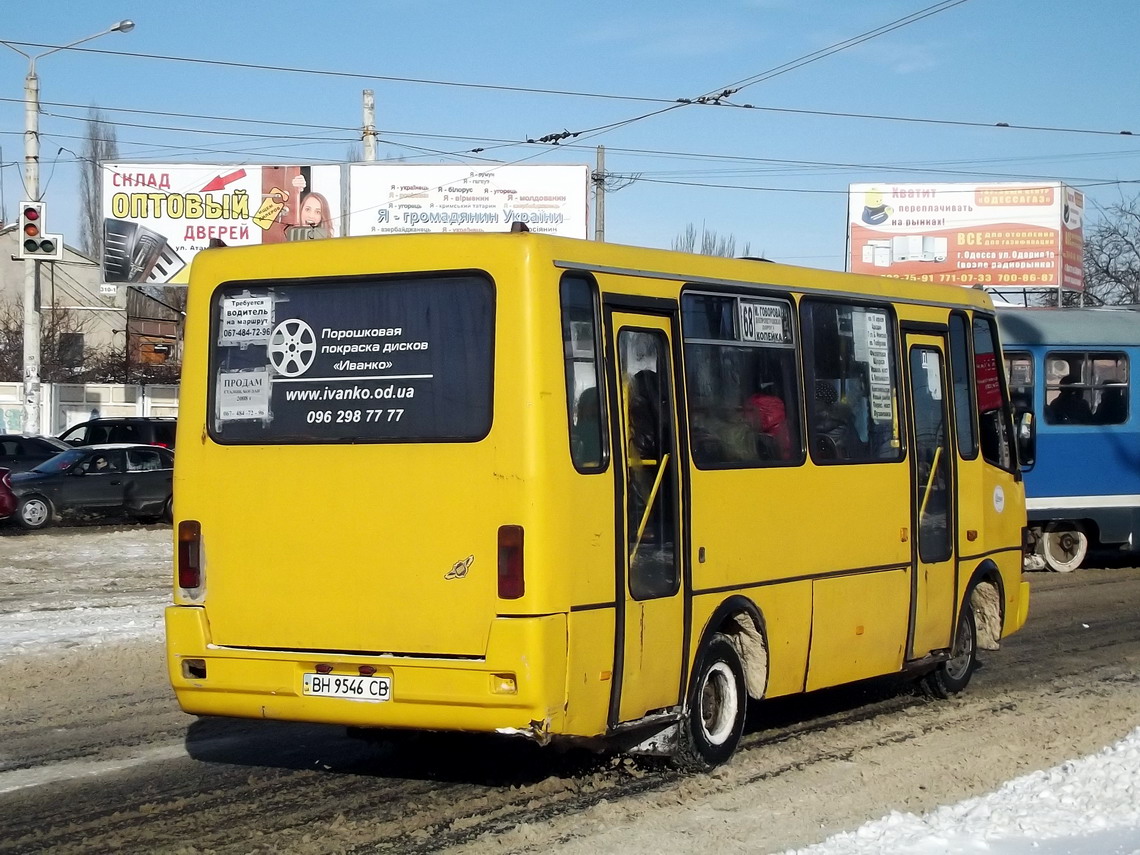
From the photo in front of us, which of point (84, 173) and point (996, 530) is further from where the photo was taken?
point (84, 173)

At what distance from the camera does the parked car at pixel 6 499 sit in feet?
82.2

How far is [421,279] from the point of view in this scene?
707cm

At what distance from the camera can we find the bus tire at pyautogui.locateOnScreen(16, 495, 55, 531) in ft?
83.5

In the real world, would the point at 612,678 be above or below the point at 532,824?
above

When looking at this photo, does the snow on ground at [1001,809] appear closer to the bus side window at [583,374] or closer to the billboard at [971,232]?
the bus side window at [583,374]

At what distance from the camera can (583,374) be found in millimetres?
7059

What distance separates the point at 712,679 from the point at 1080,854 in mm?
2380

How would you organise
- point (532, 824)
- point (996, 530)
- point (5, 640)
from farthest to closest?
point (5, 640) < point (996, 530) < point (532, 824)

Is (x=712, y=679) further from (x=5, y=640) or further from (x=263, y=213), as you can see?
(x=263, y=213)

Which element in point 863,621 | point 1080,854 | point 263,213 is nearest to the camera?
point 1080,854

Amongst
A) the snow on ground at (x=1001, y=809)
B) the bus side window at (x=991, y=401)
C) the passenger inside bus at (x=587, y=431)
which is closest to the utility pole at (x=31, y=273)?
the snow on ground at (x=1001, y=809)

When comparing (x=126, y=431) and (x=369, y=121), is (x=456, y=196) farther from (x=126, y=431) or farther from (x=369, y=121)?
(x=126, y=431)

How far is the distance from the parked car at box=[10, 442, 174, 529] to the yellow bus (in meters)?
19.5

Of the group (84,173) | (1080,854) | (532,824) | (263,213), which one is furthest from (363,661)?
(84,173)
